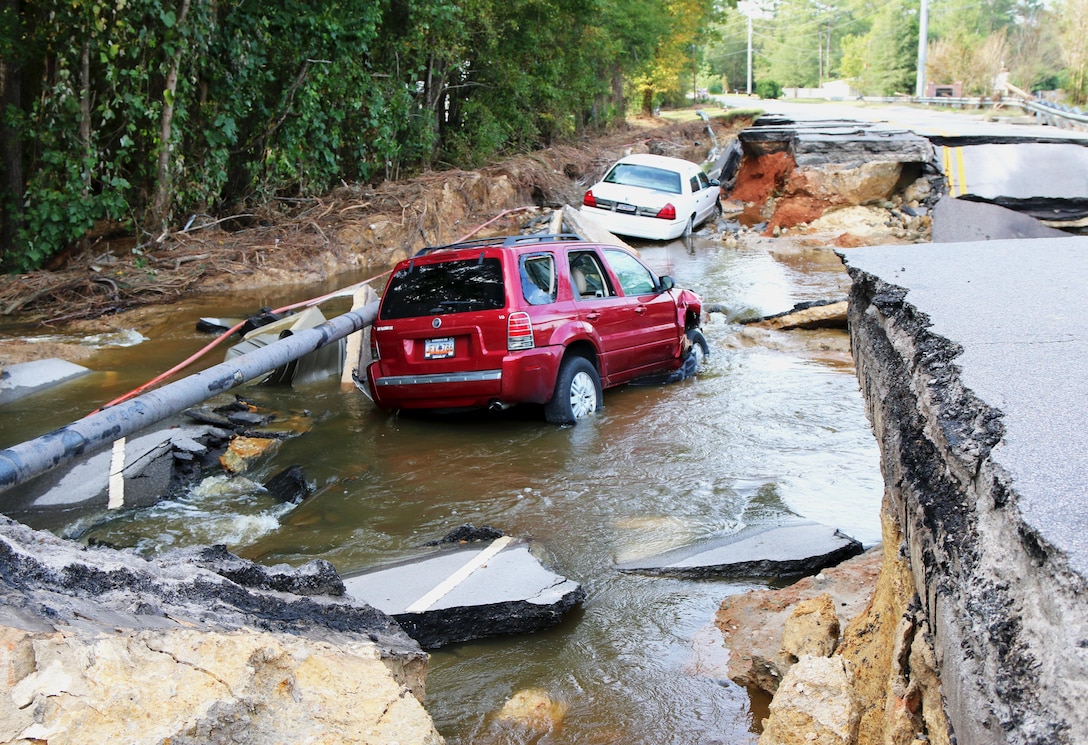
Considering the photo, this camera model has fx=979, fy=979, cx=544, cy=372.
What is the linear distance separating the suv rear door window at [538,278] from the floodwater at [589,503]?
1.25 m

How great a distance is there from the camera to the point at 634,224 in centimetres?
2103

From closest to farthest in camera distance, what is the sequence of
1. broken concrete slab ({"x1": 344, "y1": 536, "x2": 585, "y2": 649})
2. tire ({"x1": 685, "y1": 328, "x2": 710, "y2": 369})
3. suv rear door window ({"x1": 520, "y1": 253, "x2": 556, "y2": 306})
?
broken concrete slab ({"x1": 344, "y1": 536, "x2": 585, "y2": 649}), suv rear door window ({"x1": 520, "y1": 253, "x2": 556, "y2": 306}), tire ({"x1": 685, "y1": 328, "x2": 710, "y2": 369})

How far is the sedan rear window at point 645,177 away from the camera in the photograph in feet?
71.3

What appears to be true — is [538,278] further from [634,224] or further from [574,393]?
[634,224]

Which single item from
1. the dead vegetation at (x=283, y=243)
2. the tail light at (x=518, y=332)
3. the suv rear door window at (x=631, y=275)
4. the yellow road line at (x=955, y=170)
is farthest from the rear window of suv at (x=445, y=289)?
the yellow road line at (x=955, y=170)

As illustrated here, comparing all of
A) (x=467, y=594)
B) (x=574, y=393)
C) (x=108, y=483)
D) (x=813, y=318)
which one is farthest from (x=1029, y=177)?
(x=108, y=483)

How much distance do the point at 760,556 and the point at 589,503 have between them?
161 cm

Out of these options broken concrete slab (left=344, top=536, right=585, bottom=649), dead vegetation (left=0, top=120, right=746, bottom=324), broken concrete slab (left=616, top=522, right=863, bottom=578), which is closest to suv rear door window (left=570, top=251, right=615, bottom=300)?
broken concrete slab (left=616, top=522, right=863, bottom=578)

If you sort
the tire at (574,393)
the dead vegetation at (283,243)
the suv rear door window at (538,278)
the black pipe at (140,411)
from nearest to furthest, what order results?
the black pipe at (140,411), the suv rear door window at (538,278), the tire at (574,393), the dead vegetation at (283,243)

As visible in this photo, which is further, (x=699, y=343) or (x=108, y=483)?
(x=699, y=343)

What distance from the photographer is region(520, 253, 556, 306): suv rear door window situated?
8.88m

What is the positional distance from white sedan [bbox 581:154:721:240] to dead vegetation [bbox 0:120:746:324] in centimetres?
168

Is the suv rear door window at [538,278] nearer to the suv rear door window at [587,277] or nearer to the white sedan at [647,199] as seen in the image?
the suv rear door window at [587,277]

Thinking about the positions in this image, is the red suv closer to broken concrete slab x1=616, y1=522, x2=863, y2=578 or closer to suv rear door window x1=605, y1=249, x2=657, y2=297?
suv rear door window x1=605, y1=249, x2=657, y2=297
